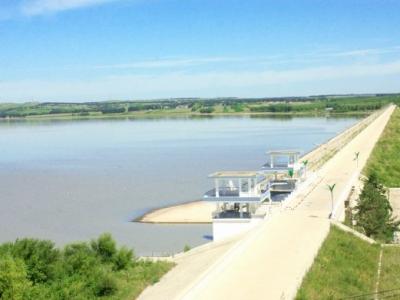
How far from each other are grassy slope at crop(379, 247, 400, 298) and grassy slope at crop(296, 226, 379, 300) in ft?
0.81

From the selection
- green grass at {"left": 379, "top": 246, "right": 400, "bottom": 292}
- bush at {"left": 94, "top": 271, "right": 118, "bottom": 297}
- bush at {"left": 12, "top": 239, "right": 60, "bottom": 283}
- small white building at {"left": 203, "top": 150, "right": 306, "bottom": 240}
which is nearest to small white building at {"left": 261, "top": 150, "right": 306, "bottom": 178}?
small white building at {"left": 203, "top": 150, "right": 306, "bottom": 240}

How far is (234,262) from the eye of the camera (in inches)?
675

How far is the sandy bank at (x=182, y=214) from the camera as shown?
111 feet

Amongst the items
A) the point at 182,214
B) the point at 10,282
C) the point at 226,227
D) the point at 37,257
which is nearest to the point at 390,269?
the point at 226,227

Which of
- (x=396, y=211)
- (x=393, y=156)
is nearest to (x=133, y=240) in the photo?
(x=396, y=211)

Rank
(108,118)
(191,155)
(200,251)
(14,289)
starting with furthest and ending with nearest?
(108,118) → (191,155) → (200,251) → (14,289)

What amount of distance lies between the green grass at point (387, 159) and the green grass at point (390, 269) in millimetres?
18049

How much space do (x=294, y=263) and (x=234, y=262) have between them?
158 centimetres

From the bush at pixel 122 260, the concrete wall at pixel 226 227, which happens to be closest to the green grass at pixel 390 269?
the concrete wall at pixel 226 227

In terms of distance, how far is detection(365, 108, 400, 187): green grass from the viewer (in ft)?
130

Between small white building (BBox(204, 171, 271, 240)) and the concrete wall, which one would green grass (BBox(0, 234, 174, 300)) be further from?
small white building (BBox(204, 171, 271, 240))

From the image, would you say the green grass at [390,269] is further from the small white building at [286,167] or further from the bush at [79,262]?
the small white building at [286,167]

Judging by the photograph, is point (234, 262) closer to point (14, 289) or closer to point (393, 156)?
point (14, 289)

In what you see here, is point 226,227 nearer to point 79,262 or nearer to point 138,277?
point 138,277
